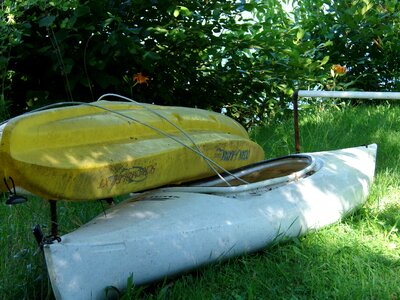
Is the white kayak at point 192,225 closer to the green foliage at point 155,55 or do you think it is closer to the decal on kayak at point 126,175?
the decal on kayak at point 126,175

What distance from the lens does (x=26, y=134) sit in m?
2.12

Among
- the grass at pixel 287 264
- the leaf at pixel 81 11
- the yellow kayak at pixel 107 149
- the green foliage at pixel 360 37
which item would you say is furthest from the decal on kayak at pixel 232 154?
the green foliage at pixel 360 37

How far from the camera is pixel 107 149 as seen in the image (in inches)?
93.4

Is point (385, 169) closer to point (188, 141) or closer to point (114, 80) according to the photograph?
point (188, 141)

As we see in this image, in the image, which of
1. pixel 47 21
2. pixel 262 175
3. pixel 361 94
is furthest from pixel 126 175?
pixel 47 21

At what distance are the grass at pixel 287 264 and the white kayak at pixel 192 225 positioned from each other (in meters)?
0.06

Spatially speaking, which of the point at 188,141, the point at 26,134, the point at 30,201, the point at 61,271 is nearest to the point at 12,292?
the point at 61,271

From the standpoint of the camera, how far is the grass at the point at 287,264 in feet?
7.47

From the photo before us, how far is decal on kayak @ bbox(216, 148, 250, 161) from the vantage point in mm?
2998

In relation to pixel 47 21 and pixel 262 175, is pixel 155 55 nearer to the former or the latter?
pixel 47 21

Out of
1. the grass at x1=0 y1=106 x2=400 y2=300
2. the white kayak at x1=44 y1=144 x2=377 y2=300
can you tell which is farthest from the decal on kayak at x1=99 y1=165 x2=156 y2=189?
the grass at x1=0 y1=106 x2=400 y2=300

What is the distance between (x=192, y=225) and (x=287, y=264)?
18.1 inches

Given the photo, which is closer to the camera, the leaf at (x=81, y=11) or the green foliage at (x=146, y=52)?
the leaf at (x=81, y=11)

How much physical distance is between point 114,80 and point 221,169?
5.43 ft
